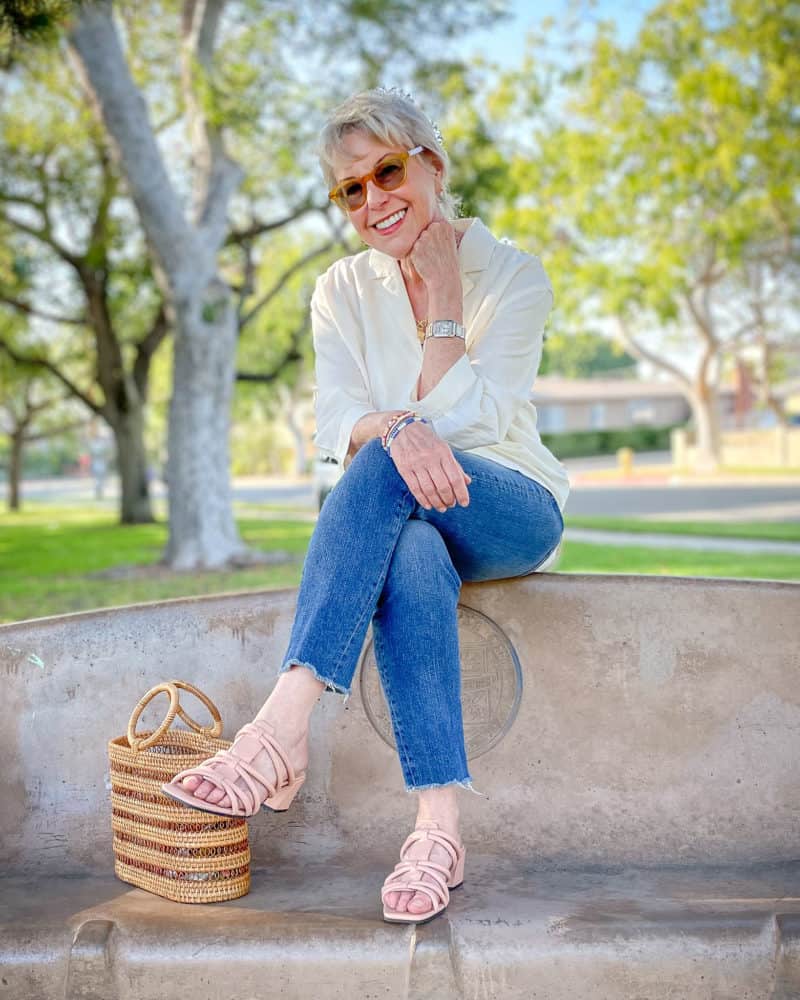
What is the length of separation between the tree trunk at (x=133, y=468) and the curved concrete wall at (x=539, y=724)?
17.3 metres

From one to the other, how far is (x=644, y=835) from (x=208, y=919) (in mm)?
1055

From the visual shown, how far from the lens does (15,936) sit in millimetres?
2164

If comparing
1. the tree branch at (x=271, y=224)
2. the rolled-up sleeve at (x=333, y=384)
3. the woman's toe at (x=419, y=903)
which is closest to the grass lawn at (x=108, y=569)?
the tree branch at (x=271, y=224)

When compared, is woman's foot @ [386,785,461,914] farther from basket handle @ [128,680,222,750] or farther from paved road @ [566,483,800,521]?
paved road @ [566,483,800,521]

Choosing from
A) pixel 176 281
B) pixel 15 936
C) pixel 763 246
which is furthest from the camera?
pixel 763 246

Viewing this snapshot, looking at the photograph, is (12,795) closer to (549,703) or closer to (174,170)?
(549,703)

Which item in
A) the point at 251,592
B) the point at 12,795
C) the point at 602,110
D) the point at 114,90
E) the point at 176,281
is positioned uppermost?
the point at 602,110

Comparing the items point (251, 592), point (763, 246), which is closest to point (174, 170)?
point (763, 246)

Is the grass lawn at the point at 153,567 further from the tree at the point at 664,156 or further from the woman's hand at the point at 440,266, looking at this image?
the tree at the point at 664,156

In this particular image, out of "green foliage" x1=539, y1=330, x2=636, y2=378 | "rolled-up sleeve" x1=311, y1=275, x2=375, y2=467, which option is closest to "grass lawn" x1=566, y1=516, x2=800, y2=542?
"rolled-up sleeve" x1=311, y1=275, x2=375, y2=467

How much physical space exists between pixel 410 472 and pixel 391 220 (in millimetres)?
758

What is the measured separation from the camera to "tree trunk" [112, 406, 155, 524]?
19766 mm

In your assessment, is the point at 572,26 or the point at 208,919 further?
the point at 572,26

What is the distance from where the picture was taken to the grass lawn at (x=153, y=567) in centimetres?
862
